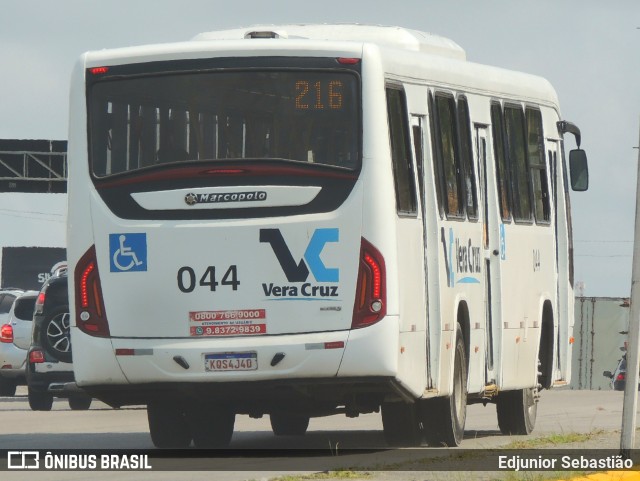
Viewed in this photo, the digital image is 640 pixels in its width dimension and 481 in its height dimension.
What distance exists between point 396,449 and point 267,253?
305 cm

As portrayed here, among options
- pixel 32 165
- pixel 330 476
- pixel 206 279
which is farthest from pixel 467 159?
pixel 32 165

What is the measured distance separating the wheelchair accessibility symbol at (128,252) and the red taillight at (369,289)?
1827 mm

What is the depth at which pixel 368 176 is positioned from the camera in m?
16.5

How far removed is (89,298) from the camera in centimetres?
1684

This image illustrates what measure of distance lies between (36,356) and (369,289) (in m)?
13.7

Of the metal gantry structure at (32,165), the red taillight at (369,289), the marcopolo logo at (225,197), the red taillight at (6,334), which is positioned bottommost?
the red taillight at (6,334)

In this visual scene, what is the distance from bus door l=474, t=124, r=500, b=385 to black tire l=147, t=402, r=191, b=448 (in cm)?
325

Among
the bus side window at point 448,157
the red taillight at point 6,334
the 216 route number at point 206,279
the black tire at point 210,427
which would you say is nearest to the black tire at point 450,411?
the bus side window at point 448,157

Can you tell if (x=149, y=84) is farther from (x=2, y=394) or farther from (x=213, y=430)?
(x=2, y=394)

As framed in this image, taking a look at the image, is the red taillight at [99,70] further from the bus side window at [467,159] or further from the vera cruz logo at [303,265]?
the bus side window at [467,159]

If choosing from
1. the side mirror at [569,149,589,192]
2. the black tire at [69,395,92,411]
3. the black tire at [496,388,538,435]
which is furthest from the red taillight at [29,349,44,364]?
the side mirror at [569,149,589,192]

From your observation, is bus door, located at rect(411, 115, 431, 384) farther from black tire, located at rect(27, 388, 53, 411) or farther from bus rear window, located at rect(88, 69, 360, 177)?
black tire, located at rect(27, 388, 53, 411)

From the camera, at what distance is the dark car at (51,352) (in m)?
27.7

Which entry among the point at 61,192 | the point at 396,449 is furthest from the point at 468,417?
the point at 61,192
